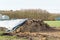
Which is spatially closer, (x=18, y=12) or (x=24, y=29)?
(x=24, y=29)

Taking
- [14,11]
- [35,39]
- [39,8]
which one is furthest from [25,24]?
[14,11]

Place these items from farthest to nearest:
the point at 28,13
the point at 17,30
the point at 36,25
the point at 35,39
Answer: the point at 28,13 → the point at 36,25 → the point at 17,30 → the point at 35,39

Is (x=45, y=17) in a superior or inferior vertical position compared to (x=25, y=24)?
inferior

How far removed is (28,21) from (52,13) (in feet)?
40.7

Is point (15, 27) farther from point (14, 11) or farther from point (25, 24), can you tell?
point (14, 11)

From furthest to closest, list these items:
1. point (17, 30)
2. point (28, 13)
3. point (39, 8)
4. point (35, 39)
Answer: point (28, 13)
point (39, 8)
point (17, 30)
point (35, 39)

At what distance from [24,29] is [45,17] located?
13.3 m

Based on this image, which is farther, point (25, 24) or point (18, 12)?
point (18, 12)

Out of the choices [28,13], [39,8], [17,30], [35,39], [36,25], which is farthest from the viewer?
[28,13]

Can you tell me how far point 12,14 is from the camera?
24.9 m

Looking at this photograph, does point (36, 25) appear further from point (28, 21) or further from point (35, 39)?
point (35, 39)

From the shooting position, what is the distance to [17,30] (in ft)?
36.9

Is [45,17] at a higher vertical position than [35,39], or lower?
lower

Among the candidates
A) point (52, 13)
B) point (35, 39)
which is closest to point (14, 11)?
point (52, 13)
